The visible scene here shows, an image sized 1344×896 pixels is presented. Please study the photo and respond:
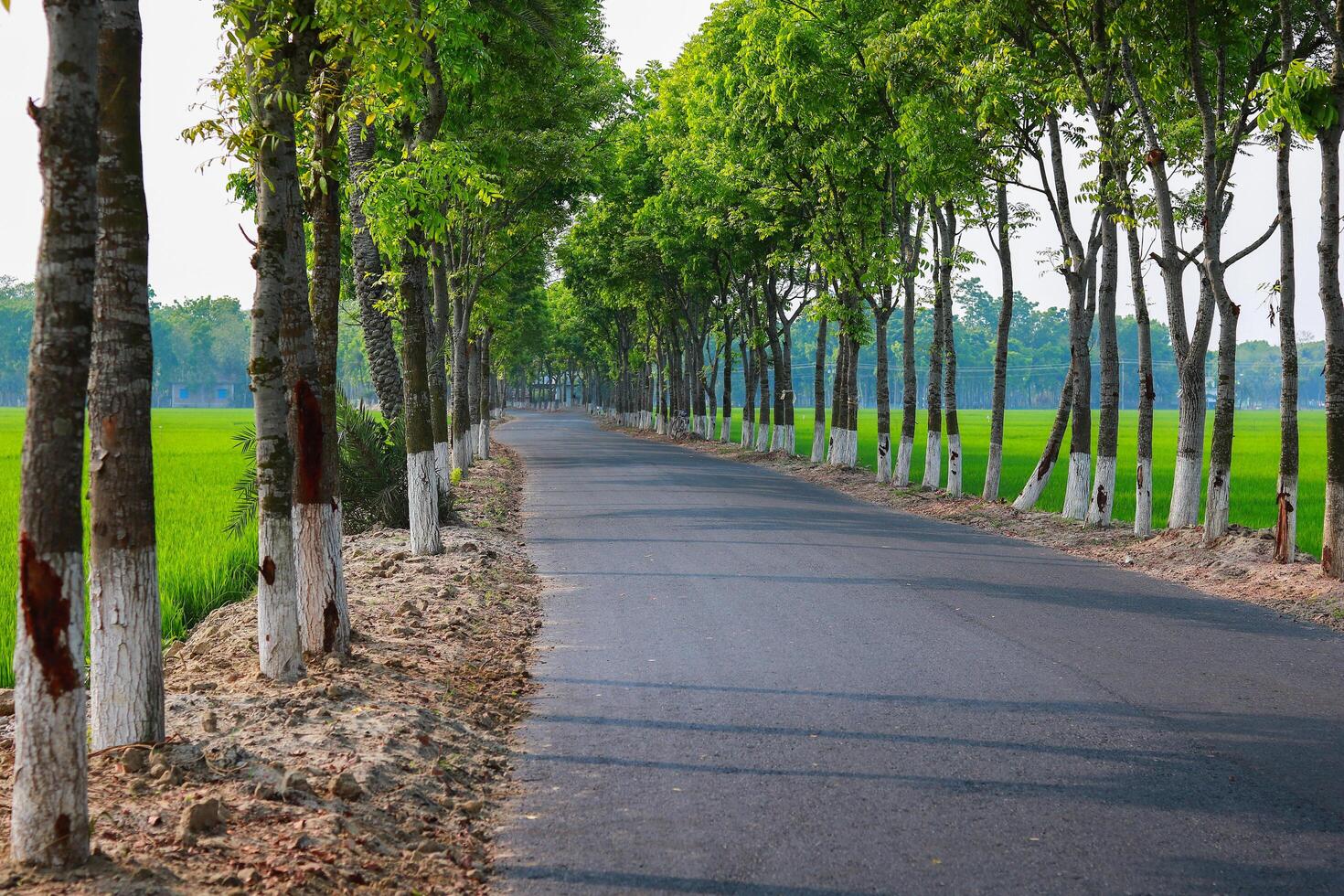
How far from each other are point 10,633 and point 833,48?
18.0 meters

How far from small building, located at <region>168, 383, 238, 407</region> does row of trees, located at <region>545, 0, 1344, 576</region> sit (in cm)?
14402

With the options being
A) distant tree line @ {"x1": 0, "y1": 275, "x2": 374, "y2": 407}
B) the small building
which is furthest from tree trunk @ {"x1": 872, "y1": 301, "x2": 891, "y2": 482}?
the small building

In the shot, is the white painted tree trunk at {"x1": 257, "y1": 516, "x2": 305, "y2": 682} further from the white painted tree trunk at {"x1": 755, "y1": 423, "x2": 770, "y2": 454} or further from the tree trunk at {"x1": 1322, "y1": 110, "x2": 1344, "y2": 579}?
the white painted tree trunk at {"x1": 755, "y1": 423, "x2": 770, "y2": 454}

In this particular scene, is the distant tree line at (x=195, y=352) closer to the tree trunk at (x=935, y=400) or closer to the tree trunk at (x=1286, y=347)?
the tree trunk at (x=935, y=400)

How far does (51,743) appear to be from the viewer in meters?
4.20

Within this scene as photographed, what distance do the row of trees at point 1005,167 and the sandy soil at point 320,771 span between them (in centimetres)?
817

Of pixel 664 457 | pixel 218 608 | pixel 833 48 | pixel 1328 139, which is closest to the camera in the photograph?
pixel 218 608

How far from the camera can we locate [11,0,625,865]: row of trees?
4121 millimetres

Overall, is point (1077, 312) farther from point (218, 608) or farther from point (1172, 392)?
point (1172, 392)

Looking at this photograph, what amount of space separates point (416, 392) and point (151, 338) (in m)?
7.96

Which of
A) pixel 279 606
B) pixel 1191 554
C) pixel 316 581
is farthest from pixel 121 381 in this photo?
pixel 1191 554

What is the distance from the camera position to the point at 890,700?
7.35 m

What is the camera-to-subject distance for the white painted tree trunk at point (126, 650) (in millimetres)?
5117

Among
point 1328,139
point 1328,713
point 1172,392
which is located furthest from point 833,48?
point 1172,392
